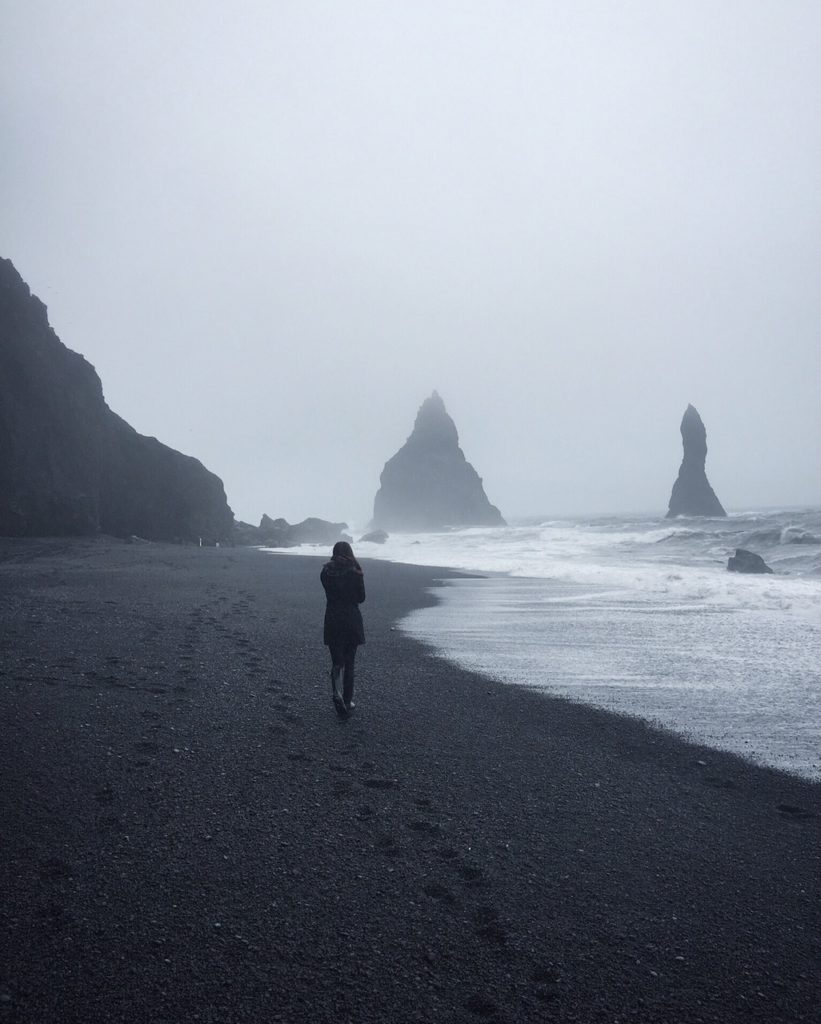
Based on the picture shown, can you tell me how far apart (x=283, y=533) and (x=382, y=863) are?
208 ft

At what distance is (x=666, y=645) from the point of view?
12.7 metres

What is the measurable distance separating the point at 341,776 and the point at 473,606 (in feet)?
42.8

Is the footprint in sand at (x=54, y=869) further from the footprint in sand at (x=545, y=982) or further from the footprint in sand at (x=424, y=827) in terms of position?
the footprint in sand at (x=545, y=982)

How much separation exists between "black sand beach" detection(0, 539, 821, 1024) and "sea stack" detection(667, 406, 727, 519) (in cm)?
10514

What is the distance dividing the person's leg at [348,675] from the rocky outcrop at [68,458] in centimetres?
3458

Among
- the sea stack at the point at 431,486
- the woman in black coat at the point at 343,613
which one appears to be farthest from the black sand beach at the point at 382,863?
the sea stack at the point at 431,486

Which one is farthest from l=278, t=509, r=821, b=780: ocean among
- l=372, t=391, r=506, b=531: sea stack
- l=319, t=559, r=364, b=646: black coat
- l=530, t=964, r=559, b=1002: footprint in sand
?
l=372, t=391, r=506, b=531: sea stack

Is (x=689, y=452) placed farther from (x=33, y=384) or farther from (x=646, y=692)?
(x=646, y=692)

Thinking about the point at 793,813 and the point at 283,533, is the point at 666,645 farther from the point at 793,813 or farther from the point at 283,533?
the point at 283,533

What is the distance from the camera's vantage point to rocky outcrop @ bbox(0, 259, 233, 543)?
123 ft

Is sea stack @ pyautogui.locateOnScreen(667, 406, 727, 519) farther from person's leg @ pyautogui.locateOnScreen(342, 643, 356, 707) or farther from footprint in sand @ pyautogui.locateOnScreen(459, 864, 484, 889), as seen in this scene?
footprint in sand @ pyautogui.locateOnScreen(459, 864, 484, 889)

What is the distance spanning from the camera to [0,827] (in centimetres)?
467

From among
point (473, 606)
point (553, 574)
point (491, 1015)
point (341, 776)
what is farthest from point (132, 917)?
point (553, 574)

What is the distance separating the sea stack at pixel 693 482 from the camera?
10406 cm
